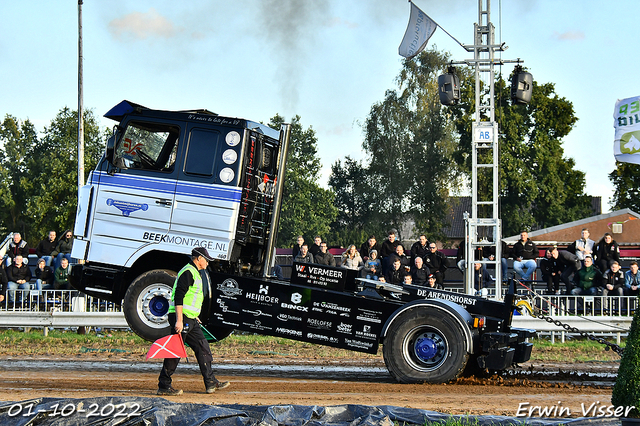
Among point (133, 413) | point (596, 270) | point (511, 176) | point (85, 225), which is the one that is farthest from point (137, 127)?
point (511, 176)

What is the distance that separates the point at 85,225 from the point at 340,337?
415 cm

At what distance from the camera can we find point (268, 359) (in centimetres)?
1188

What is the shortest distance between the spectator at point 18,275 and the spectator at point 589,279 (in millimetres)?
12448

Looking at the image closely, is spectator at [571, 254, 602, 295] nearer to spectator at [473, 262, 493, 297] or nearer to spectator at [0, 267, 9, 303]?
spectator at [473, 262, 493, 297]

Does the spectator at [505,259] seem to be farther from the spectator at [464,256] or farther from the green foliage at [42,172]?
the green foliage at [42,172]

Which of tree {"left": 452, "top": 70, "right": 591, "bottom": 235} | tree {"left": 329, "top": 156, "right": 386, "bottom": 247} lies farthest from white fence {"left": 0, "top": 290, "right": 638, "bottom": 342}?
tree {"left": 329, "top": 156, "right": 386, "bottom": 247}

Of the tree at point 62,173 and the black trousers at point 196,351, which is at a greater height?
the tree at point 62,173

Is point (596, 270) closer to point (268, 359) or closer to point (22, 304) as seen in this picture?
Result: point (268, 359)

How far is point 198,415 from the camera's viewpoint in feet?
18.9

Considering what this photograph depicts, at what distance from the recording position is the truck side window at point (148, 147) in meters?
10.2

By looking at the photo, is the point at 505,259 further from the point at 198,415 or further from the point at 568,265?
the point at 198,415

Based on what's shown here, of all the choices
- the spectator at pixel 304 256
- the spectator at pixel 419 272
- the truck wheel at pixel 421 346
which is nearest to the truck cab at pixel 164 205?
the truck wheel at pixel 421 346

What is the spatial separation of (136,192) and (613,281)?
10766 mm

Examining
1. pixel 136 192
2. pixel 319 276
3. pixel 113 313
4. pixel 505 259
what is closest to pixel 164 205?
pixel 136 192
